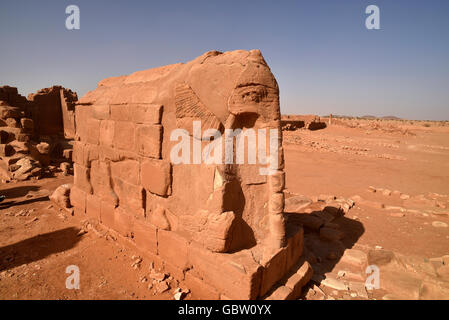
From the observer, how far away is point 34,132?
475 inches

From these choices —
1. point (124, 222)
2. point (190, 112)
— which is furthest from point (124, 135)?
point (190, 112)

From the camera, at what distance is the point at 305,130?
766 inches

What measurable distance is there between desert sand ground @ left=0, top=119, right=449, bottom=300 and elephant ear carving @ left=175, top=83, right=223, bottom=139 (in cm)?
204

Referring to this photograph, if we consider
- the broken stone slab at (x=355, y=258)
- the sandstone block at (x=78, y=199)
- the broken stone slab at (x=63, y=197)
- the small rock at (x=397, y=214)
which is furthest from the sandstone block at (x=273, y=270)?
the broken stone slab at (x=63, y=197)

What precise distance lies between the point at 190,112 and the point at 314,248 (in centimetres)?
330

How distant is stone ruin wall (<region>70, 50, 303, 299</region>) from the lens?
2.81 m

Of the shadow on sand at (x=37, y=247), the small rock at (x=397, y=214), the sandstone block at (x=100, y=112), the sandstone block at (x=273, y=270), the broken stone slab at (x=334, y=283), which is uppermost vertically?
the sandstone block at (x=100, y=112)

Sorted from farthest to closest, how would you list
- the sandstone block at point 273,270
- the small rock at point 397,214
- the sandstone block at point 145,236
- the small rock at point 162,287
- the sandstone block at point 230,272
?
the small rock at point 397,214
the sandstone block at point 145,236
the small rock at point 162,287
the sandstone block at point 273,270
the sandstone block at point 230,272

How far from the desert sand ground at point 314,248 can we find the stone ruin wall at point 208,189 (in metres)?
0.48

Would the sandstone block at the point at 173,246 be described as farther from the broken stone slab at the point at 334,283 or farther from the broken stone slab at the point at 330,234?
the broken stone slab at the point at 330,234

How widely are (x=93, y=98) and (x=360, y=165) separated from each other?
1141cm

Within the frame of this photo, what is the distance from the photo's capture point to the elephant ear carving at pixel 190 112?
2957 mm

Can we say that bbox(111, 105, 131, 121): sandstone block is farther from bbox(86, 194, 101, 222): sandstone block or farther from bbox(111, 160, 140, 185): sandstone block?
bbox(86, 194, 101, 222): sandstone block

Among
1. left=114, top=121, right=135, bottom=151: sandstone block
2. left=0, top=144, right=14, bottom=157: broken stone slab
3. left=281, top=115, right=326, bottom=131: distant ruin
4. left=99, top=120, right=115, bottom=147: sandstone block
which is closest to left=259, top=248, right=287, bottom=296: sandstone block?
left=114, top=121, right=135, bottom=151: sandstone block
